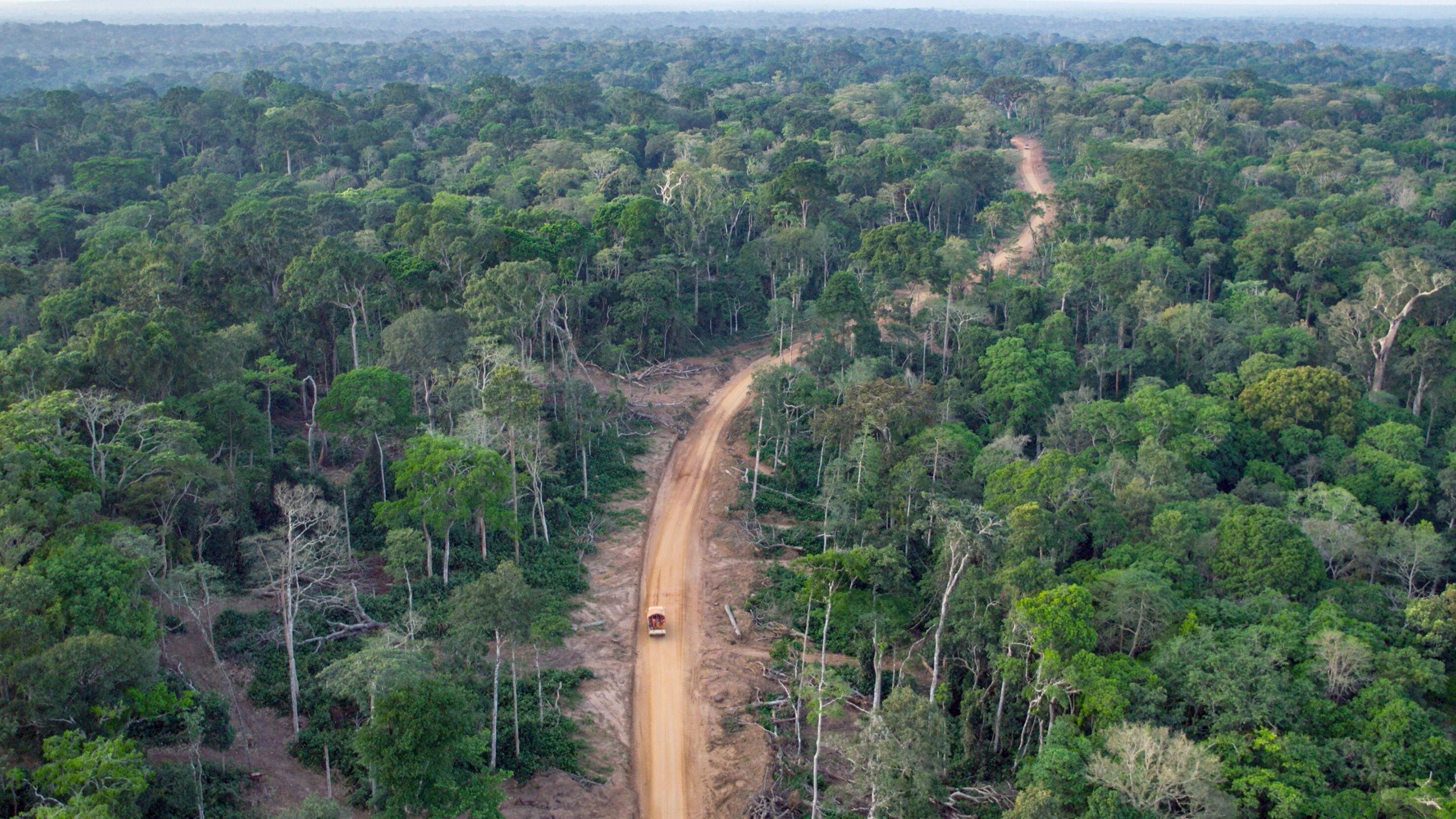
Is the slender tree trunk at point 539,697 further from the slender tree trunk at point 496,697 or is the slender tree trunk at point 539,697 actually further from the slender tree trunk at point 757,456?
the slender tree trunk at point 757,456

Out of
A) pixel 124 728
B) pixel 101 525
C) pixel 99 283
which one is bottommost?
pixel 124 728

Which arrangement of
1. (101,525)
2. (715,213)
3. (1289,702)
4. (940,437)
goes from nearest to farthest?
(1289,702) < (101,525) < (940,437) < (715,213)

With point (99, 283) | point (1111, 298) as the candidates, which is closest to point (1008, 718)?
point (1111, 298)

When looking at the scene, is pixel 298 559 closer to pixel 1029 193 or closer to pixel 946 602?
pixel 946 602

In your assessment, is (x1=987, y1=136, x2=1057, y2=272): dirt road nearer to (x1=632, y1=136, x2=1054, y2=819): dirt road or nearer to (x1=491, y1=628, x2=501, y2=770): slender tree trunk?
(x1=632, y1=136, x2=1054, y2=819): dirt road

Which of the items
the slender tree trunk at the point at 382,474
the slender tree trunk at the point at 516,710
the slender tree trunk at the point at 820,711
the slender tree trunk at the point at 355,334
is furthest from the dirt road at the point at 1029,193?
the slender tree trunk at the point at 516,710

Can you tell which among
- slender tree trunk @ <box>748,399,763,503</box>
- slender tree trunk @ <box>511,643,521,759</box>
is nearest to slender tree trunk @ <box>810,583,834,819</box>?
slender tree trunk @ <box>511,643,521,759</box>

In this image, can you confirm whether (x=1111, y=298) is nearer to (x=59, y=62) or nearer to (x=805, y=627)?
(x=805, y=627)
